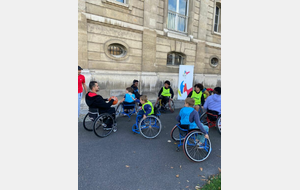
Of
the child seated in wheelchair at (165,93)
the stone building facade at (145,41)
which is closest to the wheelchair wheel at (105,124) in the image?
the child seated in wheelchair at (165,93)

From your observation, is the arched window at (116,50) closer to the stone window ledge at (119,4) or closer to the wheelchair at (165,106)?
the stone window ledge at (119,4)

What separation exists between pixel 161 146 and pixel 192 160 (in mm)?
866

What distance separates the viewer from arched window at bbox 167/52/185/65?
399 inches

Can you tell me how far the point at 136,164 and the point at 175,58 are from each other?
8746 millimetres

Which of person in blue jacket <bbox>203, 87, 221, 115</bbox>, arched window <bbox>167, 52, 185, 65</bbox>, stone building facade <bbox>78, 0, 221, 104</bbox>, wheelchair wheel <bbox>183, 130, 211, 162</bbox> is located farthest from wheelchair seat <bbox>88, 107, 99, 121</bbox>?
arched window <bbox>167, 52, 185, 65</bbox>

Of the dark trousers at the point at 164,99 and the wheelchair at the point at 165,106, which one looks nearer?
the dark trousers at the point at 164,99

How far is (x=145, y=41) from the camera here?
852cm

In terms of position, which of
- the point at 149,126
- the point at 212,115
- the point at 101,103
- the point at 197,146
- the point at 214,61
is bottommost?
the point at 197,146

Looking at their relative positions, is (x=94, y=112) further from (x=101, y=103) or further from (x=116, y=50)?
(x=116, y=50)

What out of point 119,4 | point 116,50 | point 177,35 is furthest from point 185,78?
point 119,4

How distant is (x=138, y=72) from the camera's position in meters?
8.62

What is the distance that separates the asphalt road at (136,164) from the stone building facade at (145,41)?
4353mm

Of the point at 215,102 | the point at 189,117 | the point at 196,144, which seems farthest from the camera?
the point at 215,102

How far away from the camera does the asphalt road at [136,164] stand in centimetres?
240
